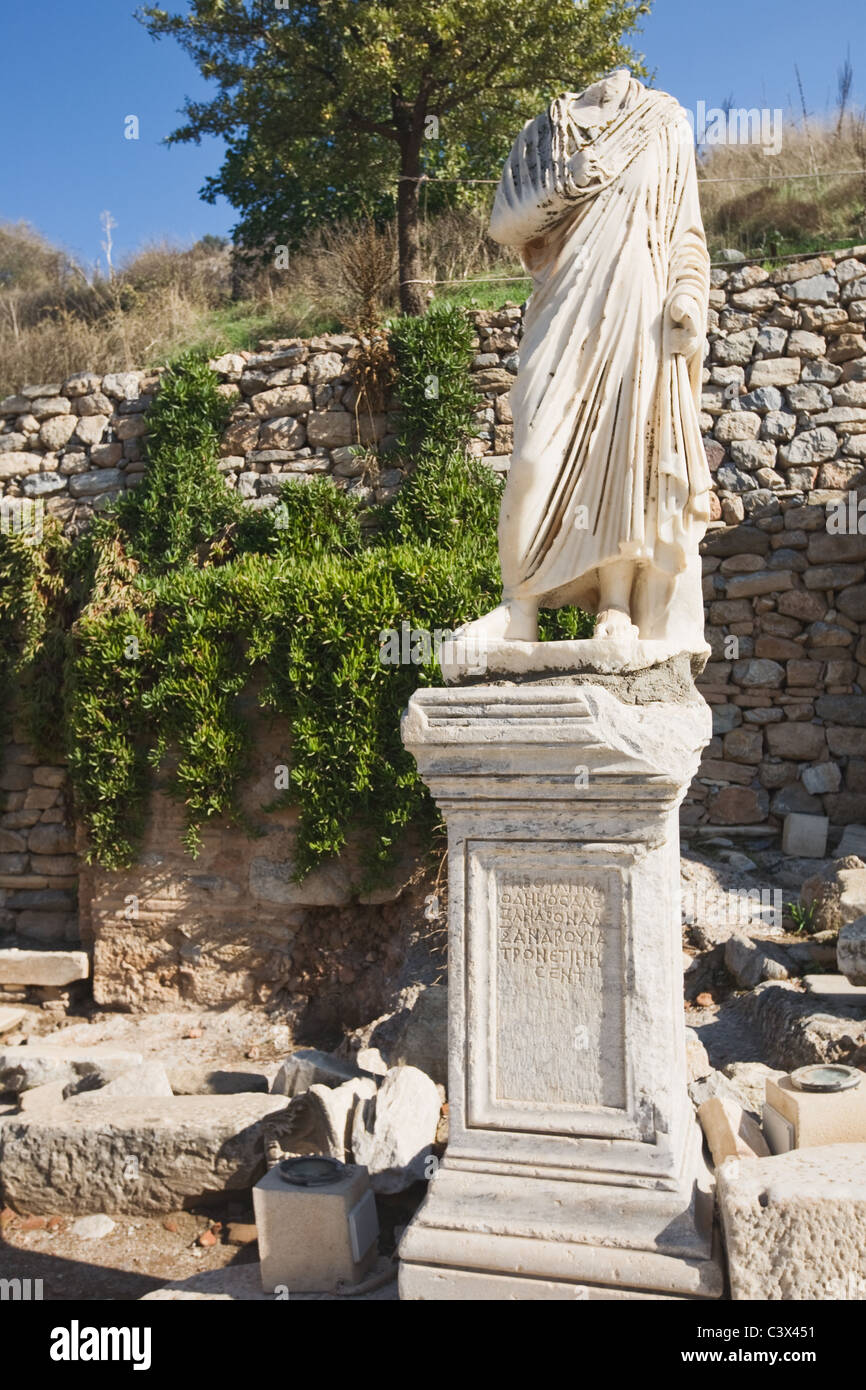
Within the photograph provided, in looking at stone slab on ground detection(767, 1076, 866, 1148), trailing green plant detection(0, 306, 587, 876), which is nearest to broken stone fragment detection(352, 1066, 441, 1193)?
stone slab on ground detection(767, 1076, 866, 1148)

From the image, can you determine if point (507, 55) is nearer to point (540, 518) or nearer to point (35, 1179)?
point (540, 518)

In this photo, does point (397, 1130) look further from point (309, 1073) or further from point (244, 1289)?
point (309, 1073)

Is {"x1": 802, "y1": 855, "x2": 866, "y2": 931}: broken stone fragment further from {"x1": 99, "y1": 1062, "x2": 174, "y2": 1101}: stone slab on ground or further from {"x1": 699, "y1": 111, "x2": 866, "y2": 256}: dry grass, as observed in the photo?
{"x1": 699, "y1": 111, "x2": 866, "y2": 256}: dry grass

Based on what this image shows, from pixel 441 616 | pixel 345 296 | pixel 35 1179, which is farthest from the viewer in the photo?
pixel 345 296

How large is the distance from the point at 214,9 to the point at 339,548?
248 inches

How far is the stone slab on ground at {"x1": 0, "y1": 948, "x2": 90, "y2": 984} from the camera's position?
7.12 metres

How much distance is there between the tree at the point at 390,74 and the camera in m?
9.77

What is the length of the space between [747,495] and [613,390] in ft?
18.1

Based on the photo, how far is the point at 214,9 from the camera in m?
10.7

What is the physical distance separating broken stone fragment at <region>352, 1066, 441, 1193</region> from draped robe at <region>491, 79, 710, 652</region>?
6.02 ft

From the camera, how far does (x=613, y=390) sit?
3.04m

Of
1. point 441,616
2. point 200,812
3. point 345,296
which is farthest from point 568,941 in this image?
point 345,296

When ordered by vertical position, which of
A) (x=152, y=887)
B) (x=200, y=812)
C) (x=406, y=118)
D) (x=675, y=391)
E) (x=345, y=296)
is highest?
(x=406, y=118)

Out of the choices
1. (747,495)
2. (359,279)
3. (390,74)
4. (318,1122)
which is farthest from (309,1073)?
(390,74)
